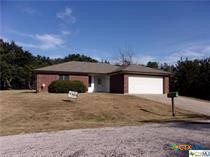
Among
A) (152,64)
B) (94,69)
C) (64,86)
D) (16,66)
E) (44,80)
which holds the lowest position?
(64,86)

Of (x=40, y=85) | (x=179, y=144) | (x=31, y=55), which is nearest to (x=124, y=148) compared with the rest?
(x=179, y=144)

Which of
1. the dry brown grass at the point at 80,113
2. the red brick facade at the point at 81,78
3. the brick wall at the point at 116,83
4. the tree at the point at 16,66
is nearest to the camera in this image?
the dry brown grass at the point at 80,113

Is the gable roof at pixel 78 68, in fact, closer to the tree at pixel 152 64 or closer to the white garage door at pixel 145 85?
the white garage door at pixel 145 85

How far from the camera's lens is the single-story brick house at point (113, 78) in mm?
25234

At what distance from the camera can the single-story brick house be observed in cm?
2523

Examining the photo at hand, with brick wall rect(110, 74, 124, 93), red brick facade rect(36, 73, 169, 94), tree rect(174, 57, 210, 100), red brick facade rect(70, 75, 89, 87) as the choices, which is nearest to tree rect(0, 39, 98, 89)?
red brick facade rect(36, 73, 169, 94)

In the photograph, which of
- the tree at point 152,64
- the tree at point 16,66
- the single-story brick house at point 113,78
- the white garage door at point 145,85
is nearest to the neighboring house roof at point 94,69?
the single-story brick house at point 113,78

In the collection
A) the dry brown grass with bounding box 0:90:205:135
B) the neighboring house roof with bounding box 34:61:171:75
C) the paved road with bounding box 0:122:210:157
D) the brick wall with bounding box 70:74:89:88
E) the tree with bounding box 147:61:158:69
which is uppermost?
the tree with bounding box 147:61:158:69

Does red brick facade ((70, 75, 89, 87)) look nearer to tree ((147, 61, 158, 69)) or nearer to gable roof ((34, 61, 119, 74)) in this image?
gable roof ((34, 61, 119, 74))

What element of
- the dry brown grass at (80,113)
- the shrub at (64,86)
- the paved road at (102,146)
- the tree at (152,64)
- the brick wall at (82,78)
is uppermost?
the tree at (152,64)

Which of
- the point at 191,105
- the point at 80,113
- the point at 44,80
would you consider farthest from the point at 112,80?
the point at 80,113

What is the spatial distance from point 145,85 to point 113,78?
13.7ft

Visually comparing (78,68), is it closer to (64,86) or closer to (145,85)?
(64,86)

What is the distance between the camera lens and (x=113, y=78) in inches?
1091
